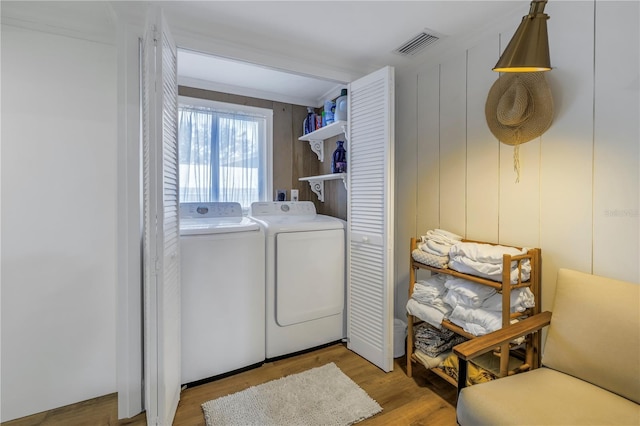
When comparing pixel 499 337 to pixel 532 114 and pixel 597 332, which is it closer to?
pixel 597 332

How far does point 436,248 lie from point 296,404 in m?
1.21

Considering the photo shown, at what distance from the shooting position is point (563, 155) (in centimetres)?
149

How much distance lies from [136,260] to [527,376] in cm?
197

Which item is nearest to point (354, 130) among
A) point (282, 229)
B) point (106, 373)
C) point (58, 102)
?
point (282, 229)

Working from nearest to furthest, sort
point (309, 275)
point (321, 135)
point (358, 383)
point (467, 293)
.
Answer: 1. point (467, 293)
2. point (358, 383)
3. point (309, 275)
4. point (321, 135)

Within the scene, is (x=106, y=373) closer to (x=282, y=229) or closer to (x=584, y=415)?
(x=282, y=229)

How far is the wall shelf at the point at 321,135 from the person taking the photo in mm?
2454

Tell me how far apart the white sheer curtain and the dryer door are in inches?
→ 35.6

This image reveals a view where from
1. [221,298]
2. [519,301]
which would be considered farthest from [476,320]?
[221,298]

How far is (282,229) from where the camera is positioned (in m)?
2.17

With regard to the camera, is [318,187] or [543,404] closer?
[543,404]

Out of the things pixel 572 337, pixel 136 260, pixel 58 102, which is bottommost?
pixel 572 337

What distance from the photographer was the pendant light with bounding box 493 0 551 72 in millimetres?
1189

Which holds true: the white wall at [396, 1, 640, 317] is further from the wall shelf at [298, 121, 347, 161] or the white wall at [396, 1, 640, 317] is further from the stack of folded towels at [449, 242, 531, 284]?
the wall shelf at [298, 121, 347, 161]
